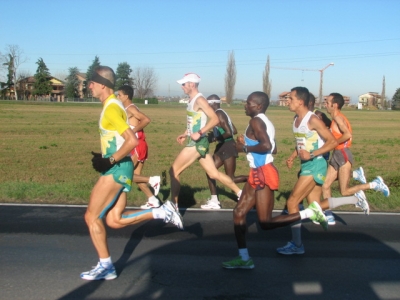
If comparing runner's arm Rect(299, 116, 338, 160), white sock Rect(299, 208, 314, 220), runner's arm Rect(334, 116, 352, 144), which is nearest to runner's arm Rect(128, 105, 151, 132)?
runner's arm Rect(334, 116, 352, 144)

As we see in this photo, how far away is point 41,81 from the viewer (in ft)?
356

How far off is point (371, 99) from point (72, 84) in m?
85.0

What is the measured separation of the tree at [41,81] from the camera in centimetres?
10806

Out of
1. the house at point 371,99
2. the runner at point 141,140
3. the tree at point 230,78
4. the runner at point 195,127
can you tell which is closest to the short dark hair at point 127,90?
the runner at point 141,140

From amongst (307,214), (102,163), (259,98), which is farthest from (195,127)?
(102,163)

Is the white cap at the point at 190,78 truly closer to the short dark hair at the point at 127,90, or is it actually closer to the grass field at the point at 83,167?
the short dark hair at the point at 127,90

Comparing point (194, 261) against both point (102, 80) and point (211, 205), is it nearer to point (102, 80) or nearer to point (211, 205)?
point (102, 80)

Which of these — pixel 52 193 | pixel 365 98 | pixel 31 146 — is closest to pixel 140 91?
pixel 365 98

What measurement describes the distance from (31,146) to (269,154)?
16.7 meters

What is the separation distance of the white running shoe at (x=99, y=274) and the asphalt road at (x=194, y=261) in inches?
2.2

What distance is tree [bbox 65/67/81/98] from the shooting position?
383 feet

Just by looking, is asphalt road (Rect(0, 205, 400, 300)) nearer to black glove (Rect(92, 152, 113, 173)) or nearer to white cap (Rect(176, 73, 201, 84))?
black glove (Rect(92, 152, 113, 173))

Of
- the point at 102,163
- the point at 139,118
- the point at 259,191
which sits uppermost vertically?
the point at 139,118

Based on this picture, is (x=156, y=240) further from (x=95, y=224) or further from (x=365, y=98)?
(x=365, y=98)
